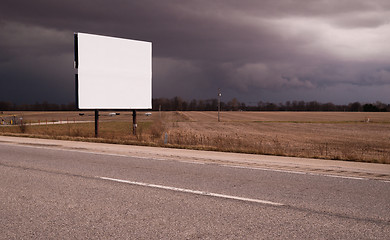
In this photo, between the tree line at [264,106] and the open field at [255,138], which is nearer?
the open field at [255,138]

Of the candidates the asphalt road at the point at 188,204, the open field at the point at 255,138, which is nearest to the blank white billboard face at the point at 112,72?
the open field at the point at 255,138

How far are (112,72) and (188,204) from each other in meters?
18.1

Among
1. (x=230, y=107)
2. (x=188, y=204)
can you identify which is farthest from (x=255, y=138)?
(x=230, y=107)

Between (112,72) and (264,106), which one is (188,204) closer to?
(112,72)

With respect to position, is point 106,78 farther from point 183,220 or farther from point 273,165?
point 183,220

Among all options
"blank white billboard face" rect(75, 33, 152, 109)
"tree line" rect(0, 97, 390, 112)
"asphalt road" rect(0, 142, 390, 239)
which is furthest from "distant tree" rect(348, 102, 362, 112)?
"asphalt road" rect(0, 142, 390, 239)

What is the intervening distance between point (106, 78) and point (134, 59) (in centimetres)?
265

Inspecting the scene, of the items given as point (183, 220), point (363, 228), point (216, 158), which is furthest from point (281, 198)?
point (216, 158)

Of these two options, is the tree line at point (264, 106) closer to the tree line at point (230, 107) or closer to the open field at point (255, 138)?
the tree line at point (230, 107)

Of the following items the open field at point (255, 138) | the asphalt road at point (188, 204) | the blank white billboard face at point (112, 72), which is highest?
the blank white billboard face at point (112, 72)

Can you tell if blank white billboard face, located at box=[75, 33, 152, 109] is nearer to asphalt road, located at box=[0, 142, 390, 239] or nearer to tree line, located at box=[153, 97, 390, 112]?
asphalt road, located at box=[0, 142, 390, 239]

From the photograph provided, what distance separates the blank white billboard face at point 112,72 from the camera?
20.8 meters

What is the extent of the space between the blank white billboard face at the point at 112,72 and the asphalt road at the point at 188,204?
1301 centimetres

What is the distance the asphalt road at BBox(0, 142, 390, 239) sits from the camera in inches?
164
